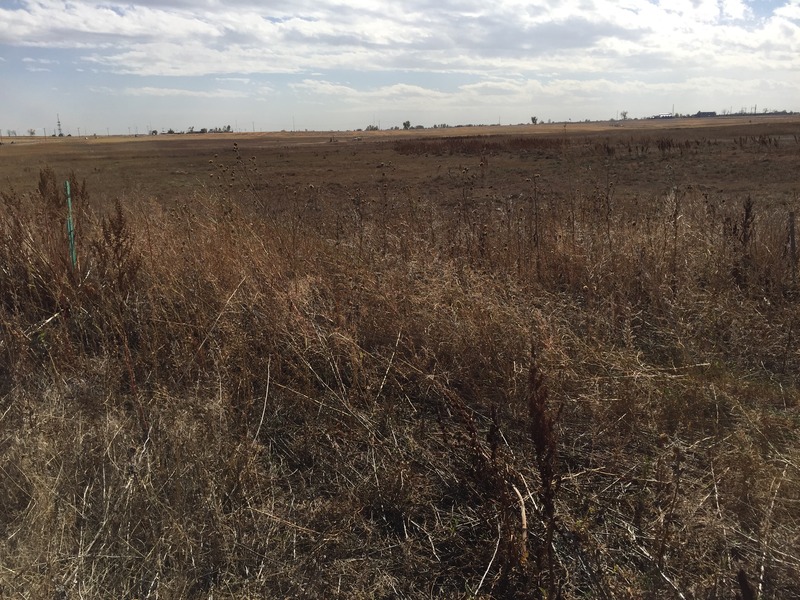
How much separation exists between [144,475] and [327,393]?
107 centimetres

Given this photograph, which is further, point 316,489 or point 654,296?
point 654,296

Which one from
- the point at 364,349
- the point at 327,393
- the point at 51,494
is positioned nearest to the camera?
the point at 51,494

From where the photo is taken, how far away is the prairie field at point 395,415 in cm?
217

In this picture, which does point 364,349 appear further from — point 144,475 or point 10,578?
point 10,578

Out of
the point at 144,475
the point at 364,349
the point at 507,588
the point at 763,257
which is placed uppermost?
the point at 763,257

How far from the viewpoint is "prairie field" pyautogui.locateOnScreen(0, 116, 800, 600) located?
2174 mm

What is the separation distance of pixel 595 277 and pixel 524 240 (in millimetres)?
1185

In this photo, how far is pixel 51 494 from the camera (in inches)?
98.1

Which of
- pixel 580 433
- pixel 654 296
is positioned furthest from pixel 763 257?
pixel 580 433

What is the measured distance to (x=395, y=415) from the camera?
10.3 feet

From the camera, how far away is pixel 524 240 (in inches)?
234

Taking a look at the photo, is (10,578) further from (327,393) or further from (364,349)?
(364,349)

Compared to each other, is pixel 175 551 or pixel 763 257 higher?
pixel 763 257

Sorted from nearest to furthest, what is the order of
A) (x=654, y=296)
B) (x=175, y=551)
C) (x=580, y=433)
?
(x=175, y=551) < (x=580, y=433) < (x=654, y=296)
